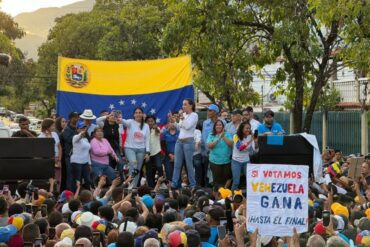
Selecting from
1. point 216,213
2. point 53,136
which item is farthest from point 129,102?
point 216,213

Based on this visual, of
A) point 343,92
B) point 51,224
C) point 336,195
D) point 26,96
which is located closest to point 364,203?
point 336,195

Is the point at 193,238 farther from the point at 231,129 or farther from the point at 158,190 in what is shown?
the point at 231,129

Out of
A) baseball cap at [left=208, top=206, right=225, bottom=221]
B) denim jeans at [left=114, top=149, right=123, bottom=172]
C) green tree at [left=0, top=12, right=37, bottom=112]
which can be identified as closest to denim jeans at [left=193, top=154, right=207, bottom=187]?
denim jeans at [left=114, top=149, right=123, bottom=172]

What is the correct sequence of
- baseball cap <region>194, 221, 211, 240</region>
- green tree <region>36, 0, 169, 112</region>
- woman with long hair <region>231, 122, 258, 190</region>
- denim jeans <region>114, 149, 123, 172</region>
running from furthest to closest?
green tree <region>36, 0, 169, 112</region>
denim jeans <region>114, 149, 123, 172</region>
woman with long hair <region>231, 122, 258, 190</region>
baseball cap <region>194, 221, 211, 240</region>

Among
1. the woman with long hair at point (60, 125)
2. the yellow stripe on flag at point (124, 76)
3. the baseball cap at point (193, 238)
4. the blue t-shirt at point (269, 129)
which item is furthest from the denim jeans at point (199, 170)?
the baseball cap at point (193, 238)

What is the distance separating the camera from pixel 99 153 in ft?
44.7

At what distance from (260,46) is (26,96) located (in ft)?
162

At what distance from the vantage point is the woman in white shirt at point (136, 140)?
14.2 m

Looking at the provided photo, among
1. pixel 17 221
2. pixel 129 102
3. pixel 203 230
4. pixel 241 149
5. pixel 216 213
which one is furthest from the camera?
pixel 129 102

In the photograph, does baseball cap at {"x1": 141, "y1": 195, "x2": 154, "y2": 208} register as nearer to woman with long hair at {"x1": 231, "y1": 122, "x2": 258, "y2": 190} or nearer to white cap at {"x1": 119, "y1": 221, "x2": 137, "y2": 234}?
white cap at {"x1": 119, "y1": 221, "x2": 137, "y2": 234}

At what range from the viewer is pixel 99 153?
44.7 feet

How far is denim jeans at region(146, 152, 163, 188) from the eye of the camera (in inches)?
576

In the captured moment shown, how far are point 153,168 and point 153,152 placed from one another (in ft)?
1.08

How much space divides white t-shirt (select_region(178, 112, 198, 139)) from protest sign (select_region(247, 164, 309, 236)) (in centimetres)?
649
